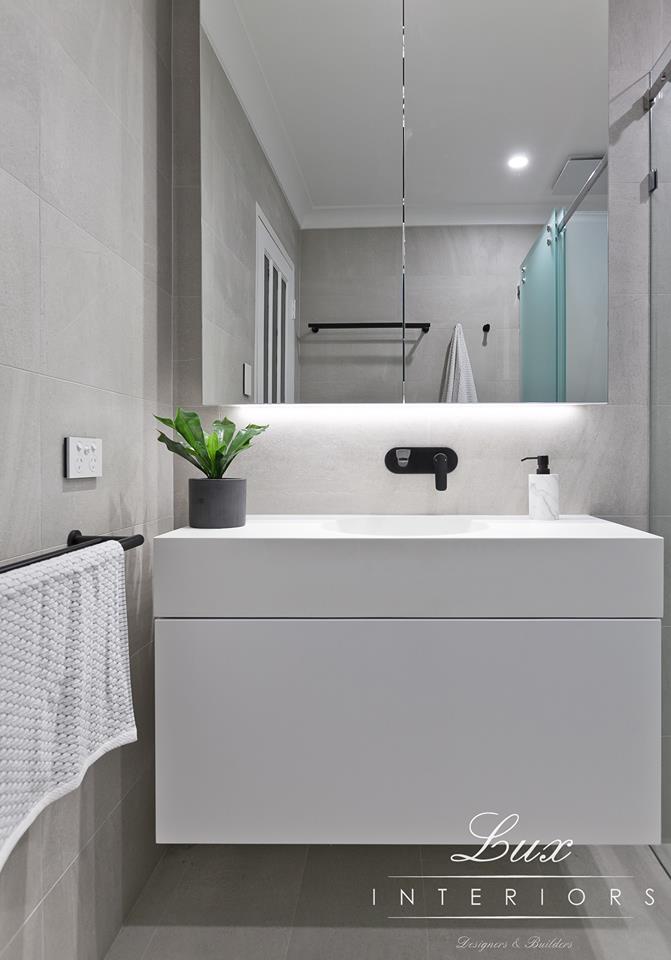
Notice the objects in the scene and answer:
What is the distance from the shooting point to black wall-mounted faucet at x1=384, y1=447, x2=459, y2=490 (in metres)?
1.64

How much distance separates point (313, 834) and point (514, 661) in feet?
1.67

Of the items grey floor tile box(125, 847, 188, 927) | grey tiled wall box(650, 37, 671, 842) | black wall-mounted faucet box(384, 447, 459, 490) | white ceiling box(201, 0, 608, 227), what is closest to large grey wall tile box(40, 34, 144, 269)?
white ceiling box(201, 0, 608, 227)

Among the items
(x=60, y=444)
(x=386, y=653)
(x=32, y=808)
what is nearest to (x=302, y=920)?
(x=386, y=653)

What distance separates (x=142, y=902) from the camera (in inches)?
55.7

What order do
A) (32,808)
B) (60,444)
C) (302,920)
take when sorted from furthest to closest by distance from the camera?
1. (302,920)
2. (60,444)
3. (32,808)

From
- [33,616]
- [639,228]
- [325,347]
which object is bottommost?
[33,616]

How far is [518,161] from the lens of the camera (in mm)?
1609

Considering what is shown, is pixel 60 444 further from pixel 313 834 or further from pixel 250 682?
pixel 313 834

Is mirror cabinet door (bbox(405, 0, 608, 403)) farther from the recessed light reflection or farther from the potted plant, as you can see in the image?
the potted plant

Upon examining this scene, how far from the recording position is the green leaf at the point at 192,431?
136 cm

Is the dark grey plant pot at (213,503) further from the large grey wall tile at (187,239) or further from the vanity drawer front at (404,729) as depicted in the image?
the large grey wall tile at (187,239)

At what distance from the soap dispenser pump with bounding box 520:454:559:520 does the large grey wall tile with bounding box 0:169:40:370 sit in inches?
43.9

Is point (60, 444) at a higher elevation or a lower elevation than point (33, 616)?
higher

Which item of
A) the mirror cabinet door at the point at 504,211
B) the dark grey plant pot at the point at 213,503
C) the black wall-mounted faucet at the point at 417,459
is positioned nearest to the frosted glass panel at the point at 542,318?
the mirror cabinet door at the point at 504,211
